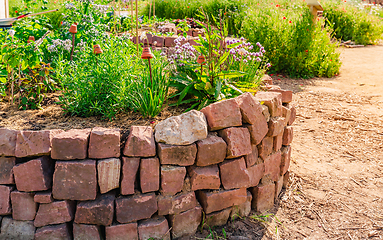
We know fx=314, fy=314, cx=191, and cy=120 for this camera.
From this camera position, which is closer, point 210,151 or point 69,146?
point 69,146

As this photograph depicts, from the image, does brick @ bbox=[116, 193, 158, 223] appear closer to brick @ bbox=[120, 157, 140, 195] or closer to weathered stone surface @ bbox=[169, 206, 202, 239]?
brick @ bbox=[120, 157, 140, 195]

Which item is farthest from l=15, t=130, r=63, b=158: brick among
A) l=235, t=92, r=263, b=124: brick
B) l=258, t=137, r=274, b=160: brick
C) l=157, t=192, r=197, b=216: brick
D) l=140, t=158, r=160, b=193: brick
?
l=258, t=137, r=274, b=160: brick

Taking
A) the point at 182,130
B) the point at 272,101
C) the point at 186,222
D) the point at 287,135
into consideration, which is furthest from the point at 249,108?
the point at 186,222

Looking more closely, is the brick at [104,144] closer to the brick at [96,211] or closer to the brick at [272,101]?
the brick at [96,211]

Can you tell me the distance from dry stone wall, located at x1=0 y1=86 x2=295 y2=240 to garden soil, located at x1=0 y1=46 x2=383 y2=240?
347 millimetres

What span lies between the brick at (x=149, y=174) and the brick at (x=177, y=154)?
0.06 m

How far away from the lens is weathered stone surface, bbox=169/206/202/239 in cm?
237

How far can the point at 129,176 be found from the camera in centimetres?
220

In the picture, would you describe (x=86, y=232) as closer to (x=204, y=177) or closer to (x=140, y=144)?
(x=140, y=144)

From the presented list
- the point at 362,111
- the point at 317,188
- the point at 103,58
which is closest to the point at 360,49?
the point at 362,111

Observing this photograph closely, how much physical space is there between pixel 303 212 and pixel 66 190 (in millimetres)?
2009

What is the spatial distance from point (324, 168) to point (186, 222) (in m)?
1.88

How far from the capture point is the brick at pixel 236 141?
2.38 meters

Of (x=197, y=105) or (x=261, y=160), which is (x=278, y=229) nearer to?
(x=261, y=160)
